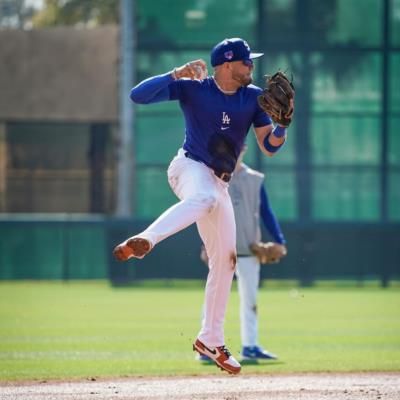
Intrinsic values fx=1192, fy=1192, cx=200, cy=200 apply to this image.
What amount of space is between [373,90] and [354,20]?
1553 millimetres

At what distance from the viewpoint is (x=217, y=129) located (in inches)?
340

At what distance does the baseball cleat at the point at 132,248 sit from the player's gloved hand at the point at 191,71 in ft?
4.83

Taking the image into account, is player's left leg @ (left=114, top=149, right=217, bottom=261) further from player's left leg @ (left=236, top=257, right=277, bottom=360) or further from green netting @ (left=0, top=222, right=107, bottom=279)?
green netting @ (left=0, top=222, right=107, bottom=279)

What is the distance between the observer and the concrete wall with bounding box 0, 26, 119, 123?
123 feet

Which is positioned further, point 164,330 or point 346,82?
point 346,82

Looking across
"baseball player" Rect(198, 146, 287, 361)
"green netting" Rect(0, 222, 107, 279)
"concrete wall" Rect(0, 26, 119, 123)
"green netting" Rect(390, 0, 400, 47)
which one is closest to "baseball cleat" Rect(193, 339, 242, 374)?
"baseball player" Rect(198, 146, 287, 361)

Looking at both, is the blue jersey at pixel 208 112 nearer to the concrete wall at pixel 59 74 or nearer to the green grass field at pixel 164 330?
the green grass field at pixel 164 330

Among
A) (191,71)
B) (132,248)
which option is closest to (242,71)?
(191,71)

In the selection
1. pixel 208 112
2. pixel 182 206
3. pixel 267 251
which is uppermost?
pixel 208 112

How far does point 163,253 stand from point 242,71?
1433cm

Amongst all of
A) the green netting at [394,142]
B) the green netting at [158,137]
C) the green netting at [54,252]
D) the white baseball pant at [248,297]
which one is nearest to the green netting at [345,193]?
the green netting at [394,142]

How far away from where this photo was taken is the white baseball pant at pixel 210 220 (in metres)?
8.20

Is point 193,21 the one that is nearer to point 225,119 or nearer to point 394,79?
point 394,79

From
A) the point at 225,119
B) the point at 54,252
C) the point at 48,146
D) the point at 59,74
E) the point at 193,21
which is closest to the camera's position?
the point at 225,119
